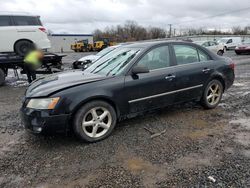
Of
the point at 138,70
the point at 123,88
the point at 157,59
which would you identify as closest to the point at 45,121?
the point at 123,88

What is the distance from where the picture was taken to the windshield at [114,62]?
14.3 feet

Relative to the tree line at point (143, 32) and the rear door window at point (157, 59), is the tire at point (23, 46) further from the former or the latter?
the tree line at point (143, 32)

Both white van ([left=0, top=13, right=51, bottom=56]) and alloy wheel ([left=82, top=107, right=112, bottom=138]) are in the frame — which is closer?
alloy wheel ([left=82, top=107, right=112, bottom=138])

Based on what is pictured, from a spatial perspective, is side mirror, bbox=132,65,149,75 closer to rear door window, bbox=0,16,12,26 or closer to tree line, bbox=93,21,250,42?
rear door window, bbox=0,16,12,26

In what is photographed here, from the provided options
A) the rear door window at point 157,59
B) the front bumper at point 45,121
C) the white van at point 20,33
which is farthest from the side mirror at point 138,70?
the white van at point 20,33

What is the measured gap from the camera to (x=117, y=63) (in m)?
4.52

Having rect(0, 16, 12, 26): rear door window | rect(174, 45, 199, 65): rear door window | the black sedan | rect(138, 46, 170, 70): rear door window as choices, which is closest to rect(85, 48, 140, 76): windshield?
the black sedan

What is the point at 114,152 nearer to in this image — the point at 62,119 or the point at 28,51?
the point at 62,119

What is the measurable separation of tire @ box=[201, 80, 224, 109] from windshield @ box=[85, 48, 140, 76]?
1860 millimetres

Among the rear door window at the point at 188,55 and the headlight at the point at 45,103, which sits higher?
the rear door window at the point at 188,55

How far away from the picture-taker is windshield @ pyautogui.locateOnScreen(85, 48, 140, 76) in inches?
171

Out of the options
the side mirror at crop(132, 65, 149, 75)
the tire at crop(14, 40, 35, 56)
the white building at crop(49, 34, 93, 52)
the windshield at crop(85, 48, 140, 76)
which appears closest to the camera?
the side mirror at crop(132, 65, 149, 75)

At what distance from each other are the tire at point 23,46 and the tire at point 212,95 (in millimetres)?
8828

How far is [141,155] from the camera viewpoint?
11.5ft
